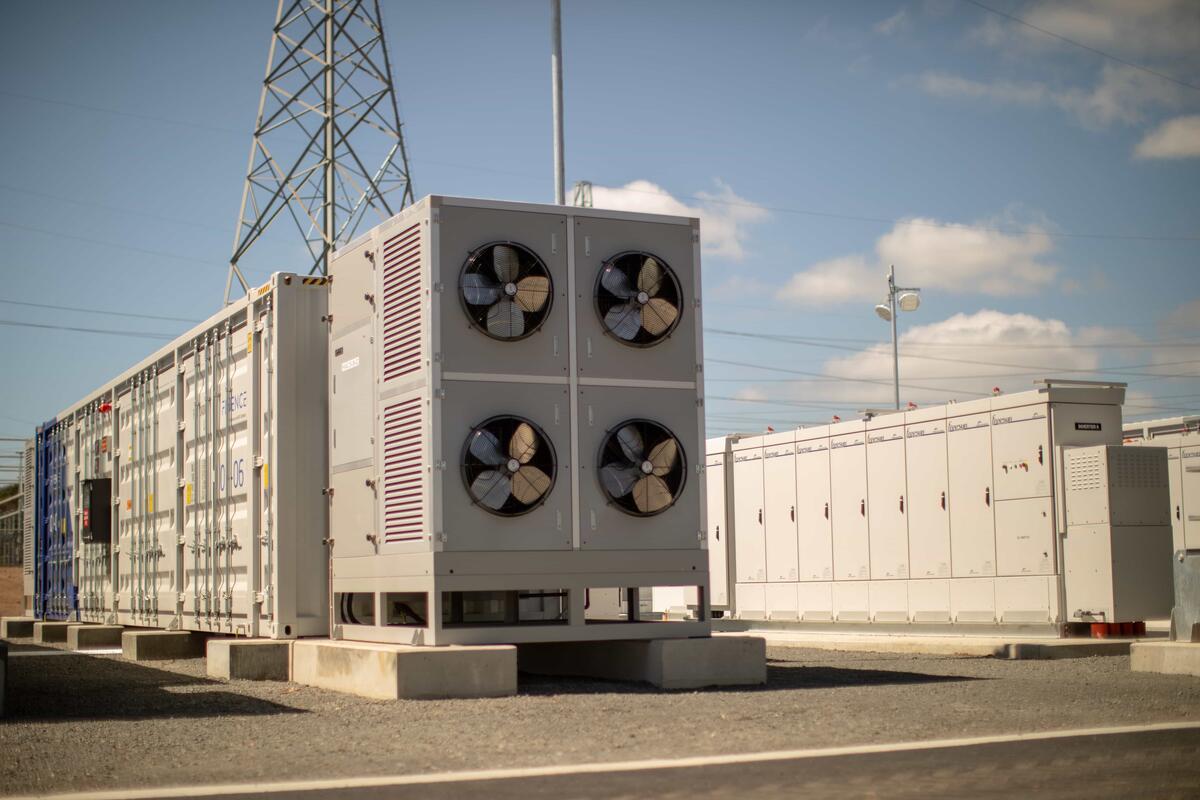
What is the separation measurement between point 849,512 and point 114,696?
491 inches

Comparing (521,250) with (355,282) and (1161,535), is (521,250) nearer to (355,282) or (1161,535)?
(355,282)

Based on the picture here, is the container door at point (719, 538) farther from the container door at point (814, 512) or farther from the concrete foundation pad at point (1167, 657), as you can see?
the concrete foundation pad at point (1167, 657)

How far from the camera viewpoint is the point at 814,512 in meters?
22.5

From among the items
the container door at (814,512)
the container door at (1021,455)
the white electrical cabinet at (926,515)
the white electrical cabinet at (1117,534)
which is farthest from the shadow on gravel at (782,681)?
the container door at (814,512)

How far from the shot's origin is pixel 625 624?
40.3 ft

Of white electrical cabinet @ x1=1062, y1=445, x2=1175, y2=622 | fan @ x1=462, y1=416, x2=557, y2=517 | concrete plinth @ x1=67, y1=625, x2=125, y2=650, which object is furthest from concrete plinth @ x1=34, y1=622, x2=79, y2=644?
white electrical cabinet @ x1=1062, y1=445, x2=1175, y2=622

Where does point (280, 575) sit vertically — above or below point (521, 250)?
below

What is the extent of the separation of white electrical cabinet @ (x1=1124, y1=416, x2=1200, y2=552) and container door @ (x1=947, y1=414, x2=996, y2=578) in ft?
11.9

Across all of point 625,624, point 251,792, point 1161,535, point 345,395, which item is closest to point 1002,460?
point 1161,535

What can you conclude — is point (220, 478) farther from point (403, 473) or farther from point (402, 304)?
point (402, 304)

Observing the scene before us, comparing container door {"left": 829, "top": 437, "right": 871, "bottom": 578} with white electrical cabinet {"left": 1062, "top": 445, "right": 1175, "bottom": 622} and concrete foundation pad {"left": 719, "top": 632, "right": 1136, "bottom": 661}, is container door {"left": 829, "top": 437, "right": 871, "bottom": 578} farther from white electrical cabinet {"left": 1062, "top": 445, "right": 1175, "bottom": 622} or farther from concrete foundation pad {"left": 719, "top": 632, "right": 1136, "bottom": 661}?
white electrical cabinet {"left": 1062, "top": 445, "right": 1175, "bottom": 622}

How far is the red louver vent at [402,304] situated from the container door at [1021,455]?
9.17m

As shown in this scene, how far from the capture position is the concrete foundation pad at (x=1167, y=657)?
13.0 m

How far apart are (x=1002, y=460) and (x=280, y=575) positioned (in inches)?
382
